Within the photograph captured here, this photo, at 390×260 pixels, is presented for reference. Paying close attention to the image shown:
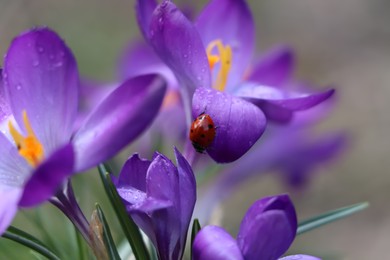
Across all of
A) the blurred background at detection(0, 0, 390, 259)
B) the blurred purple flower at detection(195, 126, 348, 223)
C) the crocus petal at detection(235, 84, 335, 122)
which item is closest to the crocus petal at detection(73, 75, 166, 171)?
the crocus petal at detection(235, 84, 335, 122)

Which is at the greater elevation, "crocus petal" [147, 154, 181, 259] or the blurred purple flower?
"crocus petal" [147, 154, 181, 259]

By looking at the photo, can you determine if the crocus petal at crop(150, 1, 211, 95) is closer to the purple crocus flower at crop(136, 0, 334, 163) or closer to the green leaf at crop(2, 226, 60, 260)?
the purple crocus flower at crop(136, 0, 334, 163)

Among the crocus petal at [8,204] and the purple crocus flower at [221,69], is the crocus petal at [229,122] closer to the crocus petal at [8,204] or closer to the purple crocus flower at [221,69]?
the purple crocus flower at [221,69]

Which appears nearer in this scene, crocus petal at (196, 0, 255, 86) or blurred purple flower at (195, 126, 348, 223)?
crocus petal at (196, 0, 255, 86)

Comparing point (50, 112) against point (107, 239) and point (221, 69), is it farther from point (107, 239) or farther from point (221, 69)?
point (221, 69)

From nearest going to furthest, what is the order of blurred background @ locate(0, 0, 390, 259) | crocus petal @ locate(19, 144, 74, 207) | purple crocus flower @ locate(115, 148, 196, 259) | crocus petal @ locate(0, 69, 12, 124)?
crocus petal @ locate(19, 144, 74, 207)
purple crocus flower @ locate(115, 148, 196, 259)
crocus petal @ locate(0, 69, 12, 124)
blurred background @ locate(0, 0, 390, 259)

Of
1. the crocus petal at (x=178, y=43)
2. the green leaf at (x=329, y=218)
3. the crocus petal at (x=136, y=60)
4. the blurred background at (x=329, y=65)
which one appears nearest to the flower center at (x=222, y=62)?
the crocus petal at (x=178, y=43)

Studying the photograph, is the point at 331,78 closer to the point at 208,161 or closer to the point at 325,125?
the point at 325,125
